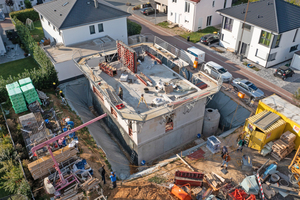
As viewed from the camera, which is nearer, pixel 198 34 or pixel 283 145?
pixel 283 145

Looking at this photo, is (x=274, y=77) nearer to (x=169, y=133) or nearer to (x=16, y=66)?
(x=169, y=133)

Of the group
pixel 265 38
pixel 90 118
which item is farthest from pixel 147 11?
pixel 90 118

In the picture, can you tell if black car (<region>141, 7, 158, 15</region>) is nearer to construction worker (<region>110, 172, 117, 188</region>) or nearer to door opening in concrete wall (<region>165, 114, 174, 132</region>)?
door opening in concrete wall (<region>165, 114, 174, 132</region>)

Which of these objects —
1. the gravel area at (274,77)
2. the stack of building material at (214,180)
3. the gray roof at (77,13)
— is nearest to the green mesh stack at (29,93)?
the gray roof at (77,13)

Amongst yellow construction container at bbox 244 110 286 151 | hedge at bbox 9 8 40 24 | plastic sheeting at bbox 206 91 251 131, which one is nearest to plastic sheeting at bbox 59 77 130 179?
yellow construction container at bbox 244 110 286 151

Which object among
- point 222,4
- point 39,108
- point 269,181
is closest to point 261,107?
point 269,181

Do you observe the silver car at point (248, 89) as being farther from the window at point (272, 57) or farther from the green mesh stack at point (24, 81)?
the green mesh stack at point (24, 81)

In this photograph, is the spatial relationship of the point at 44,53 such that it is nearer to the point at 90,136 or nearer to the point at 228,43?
the point at 90,136
